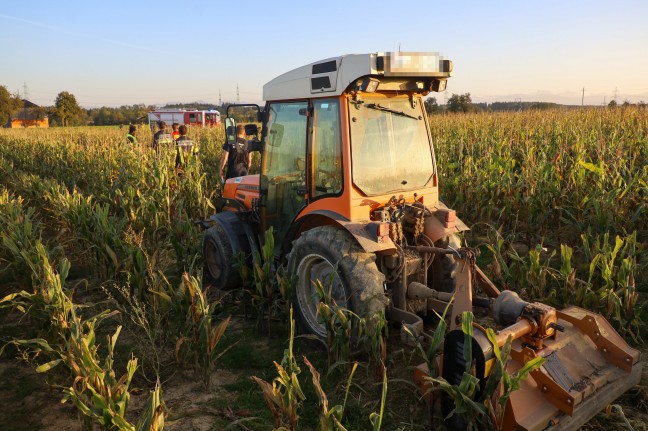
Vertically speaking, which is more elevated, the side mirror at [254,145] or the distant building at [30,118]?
the distant building at [30,118]

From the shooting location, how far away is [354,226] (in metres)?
3.20

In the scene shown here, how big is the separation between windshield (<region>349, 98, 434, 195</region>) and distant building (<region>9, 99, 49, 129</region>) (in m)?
60.3

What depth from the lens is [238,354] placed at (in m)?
3.63

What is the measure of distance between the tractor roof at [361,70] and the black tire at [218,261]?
1.77 meters

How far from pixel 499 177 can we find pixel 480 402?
4.87 metres

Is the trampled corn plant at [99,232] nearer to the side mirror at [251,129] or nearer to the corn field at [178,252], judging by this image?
the corn field at [178,252]

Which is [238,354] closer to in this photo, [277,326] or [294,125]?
[277,326]

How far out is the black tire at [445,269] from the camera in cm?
356

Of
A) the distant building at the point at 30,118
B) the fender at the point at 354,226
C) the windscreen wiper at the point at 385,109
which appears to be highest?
the distant building at the point at 30,118

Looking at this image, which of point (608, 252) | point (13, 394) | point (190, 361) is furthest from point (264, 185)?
point (608, 252)

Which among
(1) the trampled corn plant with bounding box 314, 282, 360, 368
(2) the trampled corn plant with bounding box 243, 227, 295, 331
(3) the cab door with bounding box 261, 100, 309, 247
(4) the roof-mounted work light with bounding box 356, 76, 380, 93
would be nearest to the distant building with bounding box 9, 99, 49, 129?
(3) the cab door with bounding box 261, 100, 309, 247

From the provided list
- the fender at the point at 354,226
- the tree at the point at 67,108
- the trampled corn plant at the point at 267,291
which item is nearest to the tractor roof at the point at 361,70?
the fender at the point at 354,226

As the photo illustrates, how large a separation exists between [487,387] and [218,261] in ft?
10.4

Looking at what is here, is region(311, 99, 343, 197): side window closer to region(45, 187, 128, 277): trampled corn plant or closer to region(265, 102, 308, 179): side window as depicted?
region(265, 102, 308, 179): side window
